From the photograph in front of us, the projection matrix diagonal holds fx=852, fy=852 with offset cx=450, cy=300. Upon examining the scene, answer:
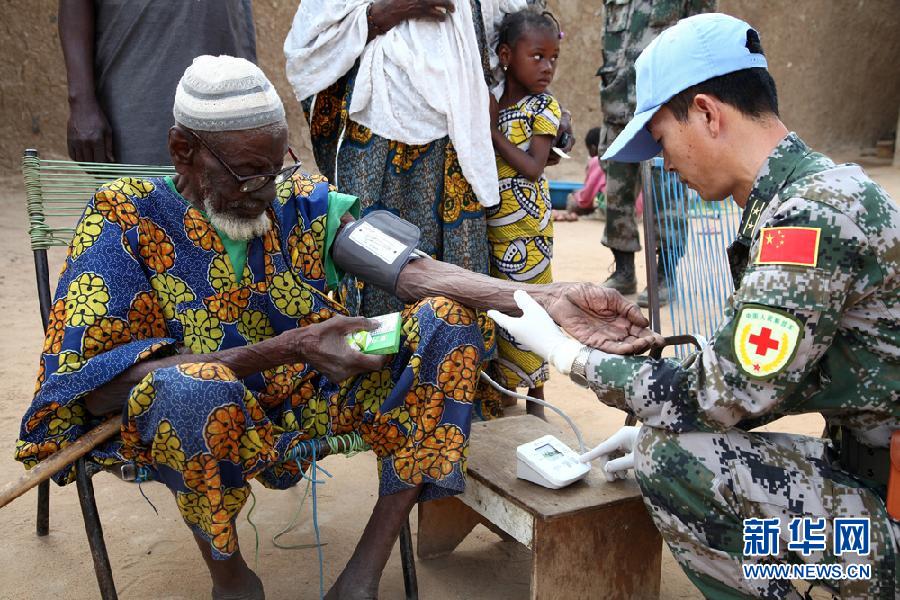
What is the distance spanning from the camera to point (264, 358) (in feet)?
6.64

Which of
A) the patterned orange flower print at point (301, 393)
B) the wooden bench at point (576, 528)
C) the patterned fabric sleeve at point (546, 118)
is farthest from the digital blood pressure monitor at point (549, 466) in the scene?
the patterned fabric sleeve at point (546, 118)

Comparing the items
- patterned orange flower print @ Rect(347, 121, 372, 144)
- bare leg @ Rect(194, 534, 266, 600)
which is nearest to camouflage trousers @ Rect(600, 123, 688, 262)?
patterned orange flower print @ Rect(347, 121, 372, 144)

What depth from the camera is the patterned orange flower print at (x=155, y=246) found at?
6.88 feet

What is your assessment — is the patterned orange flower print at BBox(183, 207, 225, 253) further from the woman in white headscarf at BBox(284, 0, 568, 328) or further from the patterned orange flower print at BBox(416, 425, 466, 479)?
the woman in white headscarf at BBox(284, 0, 568, 328)

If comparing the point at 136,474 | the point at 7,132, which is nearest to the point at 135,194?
the point at 136,474

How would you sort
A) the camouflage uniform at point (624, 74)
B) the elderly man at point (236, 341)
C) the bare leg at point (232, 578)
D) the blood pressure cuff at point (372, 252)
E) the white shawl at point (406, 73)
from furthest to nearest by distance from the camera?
the camouflage uniform at point (624, 74) → the white shawl at point (406, 73) → the blood pressure cuff at point (372, 252) → the bare leg at point (232, 578) → the elderly man at point (236, 341)

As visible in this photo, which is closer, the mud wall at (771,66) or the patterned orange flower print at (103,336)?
the patterned orange flower print at (103,336)

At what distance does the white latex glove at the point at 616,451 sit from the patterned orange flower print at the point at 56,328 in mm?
1275

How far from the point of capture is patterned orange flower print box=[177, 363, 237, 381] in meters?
1.84

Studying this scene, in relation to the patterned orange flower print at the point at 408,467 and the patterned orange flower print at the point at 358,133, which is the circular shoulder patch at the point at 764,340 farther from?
the patterned orange flower print at the point at 358,133

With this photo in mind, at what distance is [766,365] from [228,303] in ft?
4.31

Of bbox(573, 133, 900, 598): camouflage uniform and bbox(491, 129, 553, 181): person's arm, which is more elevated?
bbox(491, 129, 553, 181): person's arm

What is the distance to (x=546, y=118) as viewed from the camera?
3.38m

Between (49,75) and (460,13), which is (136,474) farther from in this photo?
(49,75)
